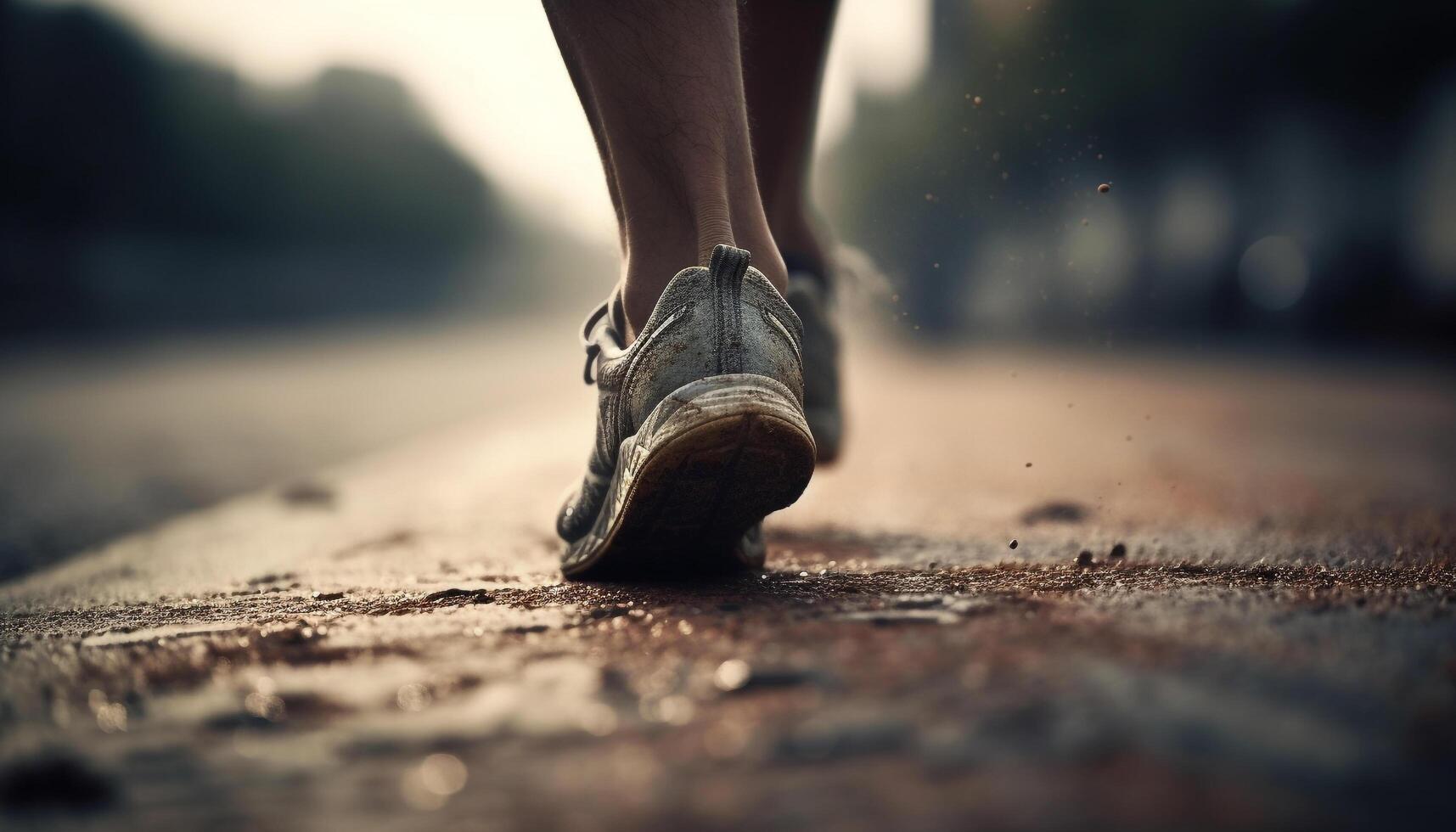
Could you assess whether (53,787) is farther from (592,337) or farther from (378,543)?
(378,543)

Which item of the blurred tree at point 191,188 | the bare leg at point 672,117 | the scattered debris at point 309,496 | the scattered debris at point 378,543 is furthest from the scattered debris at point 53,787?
the blurred tree at point 191,188

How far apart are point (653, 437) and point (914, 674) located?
1.63ft

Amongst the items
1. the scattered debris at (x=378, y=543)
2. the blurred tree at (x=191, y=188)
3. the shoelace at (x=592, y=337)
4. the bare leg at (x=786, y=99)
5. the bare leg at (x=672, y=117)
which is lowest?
the scattered debris at (x=378, y=543)

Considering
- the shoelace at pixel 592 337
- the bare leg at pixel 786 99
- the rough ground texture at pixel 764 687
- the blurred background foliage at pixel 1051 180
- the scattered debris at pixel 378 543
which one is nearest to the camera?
the rough ground texture at pixel 764 687

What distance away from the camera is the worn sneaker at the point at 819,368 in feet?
6.97

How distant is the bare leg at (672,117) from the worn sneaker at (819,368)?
2.05ft

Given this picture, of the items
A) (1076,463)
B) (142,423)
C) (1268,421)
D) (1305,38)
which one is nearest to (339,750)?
(1076,463)

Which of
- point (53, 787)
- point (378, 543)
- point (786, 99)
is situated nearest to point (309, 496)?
point (378, 543)

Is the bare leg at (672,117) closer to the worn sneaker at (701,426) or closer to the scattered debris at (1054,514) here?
the worn sneaker at (701,426)

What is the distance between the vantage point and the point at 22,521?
268cm

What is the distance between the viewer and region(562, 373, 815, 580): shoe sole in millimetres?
1251

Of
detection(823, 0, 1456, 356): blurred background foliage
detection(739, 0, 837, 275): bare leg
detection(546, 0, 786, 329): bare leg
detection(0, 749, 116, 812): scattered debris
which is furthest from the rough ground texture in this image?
detection(823, 0, 1456, 356): blurred background foliage

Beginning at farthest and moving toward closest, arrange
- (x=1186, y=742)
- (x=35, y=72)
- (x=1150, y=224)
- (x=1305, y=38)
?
(x=35, y=72), (x=1150, y=224), (x=1305, y=38), (x=1186, y=742)

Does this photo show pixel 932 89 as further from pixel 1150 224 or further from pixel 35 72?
pixel 35 72
